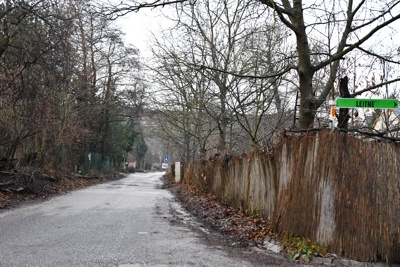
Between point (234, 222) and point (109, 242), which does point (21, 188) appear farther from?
point (109, 242)

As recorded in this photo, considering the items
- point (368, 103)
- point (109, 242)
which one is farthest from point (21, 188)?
point (368, 103)

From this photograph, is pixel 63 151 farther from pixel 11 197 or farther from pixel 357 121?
pixel 357 121

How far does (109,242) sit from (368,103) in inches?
181

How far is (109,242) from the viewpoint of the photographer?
23.2 feet

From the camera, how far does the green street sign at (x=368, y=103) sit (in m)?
6.19

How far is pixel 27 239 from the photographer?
23.6ft

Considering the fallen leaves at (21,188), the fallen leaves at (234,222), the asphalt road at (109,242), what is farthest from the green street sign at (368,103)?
the fallen leaves at (21,188)

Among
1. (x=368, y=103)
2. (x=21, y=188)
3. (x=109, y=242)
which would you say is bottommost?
(x=109, y=242)

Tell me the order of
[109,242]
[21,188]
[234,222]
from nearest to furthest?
[109,242] → [234,222] → [21,188]

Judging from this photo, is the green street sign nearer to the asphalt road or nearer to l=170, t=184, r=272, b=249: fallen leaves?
the asphalt road

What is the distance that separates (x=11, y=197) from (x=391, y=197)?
11577 mm

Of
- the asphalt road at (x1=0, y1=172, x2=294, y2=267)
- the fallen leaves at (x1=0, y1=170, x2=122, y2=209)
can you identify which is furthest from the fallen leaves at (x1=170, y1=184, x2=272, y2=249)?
the fallen leaves at (x1=0, y1=170, x2=122, y2=209)

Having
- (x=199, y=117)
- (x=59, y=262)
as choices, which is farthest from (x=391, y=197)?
(x=199, y=117)

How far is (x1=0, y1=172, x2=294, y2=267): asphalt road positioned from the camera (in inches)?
230
